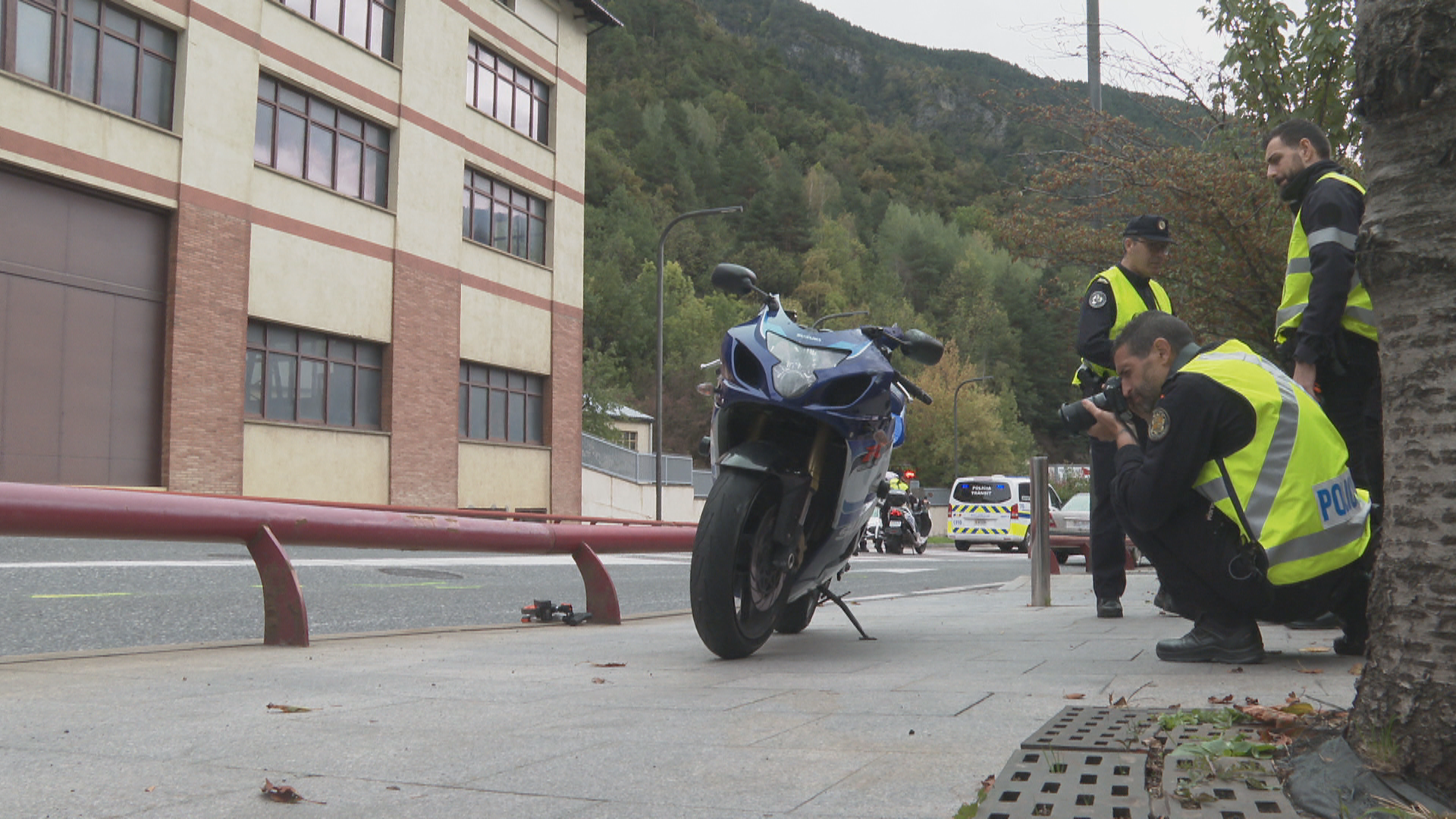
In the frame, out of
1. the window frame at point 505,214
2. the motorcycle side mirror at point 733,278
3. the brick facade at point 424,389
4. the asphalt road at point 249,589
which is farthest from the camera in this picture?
the window frame at point 505,214

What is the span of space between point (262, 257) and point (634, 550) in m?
17.0

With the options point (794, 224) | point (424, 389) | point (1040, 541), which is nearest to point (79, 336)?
point (424, 389)

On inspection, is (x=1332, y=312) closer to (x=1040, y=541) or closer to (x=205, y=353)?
(x=1040, y=541)

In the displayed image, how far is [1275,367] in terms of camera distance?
4.44 meters

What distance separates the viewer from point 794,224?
95.4 m

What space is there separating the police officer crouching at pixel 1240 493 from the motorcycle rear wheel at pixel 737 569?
1.34 meters

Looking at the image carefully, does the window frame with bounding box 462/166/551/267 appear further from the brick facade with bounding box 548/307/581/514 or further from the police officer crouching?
the police officer crouching

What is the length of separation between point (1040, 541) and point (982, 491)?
2574 centimetres

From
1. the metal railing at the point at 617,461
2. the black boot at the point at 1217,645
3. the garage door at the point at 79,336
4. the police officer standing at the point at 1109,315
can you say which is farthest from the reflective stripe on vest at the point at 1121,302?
the metal railing at the point at 617,461

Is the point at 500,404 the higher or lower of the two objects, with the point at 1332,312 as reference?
higher

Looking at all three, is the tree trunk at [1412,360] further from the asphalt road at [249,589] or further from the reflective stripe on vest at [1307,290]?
the asphalt road at [249,589]

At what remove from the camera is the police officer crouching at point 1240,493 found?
4.13 m

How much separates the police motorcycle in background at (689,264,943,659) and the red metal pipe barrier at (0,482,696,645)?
1638 millimetres

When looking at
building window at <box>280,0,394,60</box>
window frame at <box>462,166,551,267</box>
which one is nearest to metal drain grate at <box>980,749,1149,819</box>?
building window at <box>280,0,394,60</box>
